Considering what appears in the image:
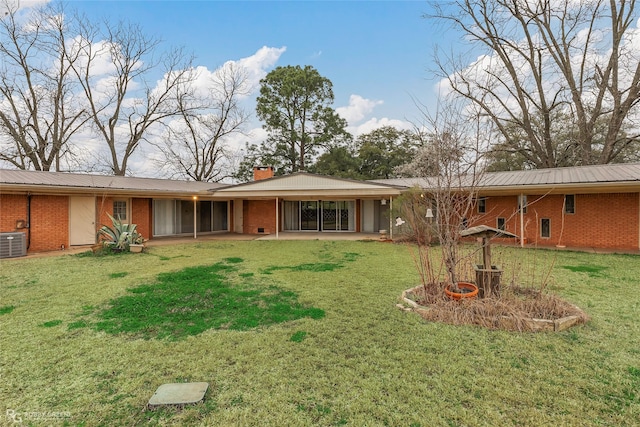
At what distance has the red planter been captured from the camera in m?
4.47

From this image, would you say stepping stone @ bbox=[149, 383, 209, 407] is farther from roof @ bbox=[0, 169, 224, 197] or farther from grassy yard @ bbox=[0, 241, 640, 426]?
roof @ bbox=[0, 169, 224, 197]

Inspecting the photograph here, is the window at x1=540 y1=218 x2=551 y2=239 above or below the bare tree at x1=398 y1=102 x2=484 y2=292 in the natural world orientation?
below

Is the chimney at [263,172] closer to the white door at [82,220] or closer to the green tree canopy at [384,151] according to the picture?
the white door at [82,220]

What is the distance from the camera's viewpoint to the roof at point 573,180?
9141 millimetres

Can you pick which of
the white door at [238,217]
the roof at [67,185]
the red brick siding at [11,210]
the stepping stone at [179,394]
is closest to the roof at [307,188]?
the roof at [67,185]

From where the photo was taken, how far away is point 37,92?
19.1m

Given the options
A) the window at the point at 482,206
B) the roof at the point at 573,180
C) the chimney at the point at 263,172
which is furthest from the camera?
the chimney at the point at 263,172

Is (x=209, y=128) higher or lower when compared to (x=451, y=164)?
higher

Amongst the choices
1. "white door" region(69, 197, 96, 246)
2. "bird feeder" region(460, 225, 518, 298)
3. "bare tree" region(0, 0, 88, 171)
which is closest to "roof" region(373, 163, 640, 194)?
"bird feeder" region(460, 225, 518, 298)

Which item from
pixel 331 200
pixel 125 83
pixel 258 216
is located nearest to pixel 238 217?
pixel 258 216

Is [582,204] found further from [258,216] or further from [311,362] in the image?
[258,216]

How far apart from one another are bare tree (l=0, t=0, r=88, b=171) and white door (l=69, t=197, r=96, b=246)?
12150mm

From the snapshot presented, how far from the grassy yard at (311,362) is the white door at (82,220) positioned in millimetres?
6448

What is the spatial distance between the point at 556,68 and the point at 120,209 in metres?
25.7
